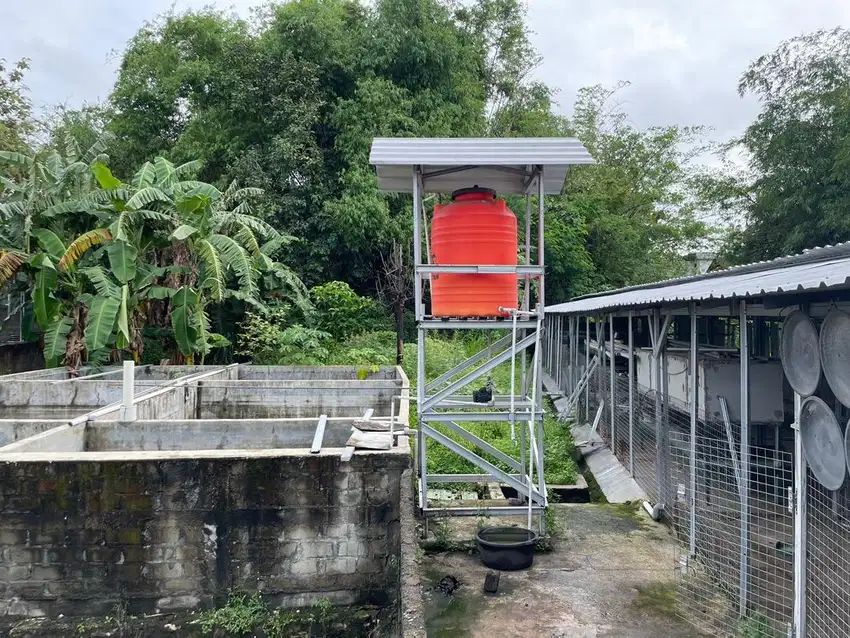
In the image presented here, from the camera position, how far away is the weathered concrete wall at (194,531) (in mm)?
4715

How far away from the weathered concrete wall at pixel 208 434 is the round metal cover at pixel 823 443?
13.8ft

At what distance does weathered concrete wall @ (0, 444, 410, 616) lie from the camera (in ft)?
15.5

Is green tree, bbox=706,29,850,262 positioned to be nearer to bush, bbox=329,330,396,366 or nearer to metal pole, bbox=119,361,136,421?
bush, bbox=329,330,396,366

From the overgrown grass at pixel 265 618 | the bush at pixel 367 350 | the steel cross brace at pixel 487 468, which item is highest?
the bush at pixel 367 350

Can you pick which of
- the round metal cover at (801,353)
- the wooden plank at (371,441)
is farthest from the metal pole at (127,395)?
the round metal cover at (801,353)

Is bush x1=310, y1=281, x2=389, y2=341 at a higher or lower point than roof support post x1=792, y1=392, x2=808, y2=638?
higher

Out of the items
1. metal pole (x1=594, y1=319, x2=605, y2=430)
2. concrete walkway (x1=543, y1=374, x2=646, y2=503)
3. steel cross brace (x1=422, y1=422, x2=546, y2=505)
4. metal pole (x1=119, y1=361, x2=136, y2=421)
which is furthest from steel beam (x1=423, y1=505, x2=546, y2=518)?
metal pole (x1=594, y1=319, x2=605, y2=430)

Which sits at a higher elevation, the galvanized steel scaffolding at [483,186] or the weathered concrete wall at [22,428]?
the galvanized steel scaffolding at [483,186]

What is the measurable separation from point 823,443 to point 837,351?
546mm

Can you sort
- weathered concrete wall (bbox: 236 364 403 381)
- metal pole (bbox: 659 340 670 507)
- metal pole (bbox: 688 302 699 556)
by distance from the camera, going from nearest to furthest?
1. metal pole (bbox: 688 302 699 556)
2. metal pole (bbox: 659 340 670 507)
3. weathered concrete wall (bbox: 236 364 403 381)

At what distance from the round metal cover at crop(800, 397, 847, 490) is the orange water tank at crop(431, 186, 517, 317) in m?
2.52

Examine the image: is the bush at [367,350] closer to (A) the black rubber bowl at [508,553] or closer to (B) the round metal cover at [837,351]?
(A) the black rubber bowl at [508,553]

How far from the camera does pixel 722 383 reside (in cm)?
539

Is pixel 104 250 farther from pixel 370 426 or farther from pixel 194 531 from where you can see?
pixel 194 531
